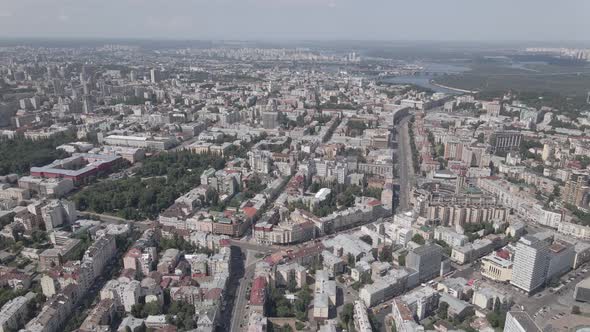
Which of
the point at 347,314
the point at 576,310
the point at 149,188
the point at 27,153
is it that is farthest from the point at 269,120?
the point at 576,310

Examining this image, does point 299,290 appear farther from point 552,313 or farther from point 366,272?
point 552,313

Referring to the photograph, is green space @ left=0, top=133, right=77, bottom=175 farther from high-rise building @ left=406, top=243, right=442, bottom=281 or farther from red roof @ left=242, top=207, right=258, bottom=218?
Result: high-rise building @ left=406, top=243, right=442, bottom=281

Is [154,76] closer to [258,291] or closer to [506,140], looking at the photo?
Answer: [506,140]

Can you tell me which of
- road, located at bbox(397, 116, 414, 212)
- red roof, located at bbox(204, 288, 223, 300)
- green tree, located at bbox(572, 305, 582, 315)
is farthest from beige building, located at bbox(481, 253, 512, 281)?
red roof, located at bbox(204, 288, 223, 300)

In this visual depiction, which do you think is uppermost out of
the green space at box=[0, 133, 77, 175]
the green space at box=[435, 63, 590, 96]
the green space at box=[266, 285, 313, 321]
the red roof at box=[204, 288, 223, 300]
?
the green space at box=[435, 63, 590, 96]

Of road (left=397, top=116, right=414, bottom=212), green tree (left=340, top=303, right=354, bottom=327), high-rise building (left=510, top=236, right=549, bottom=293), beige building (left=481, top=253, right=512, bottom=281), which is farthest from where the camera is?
road (left=397, top=116, right=414, bottom=212)
